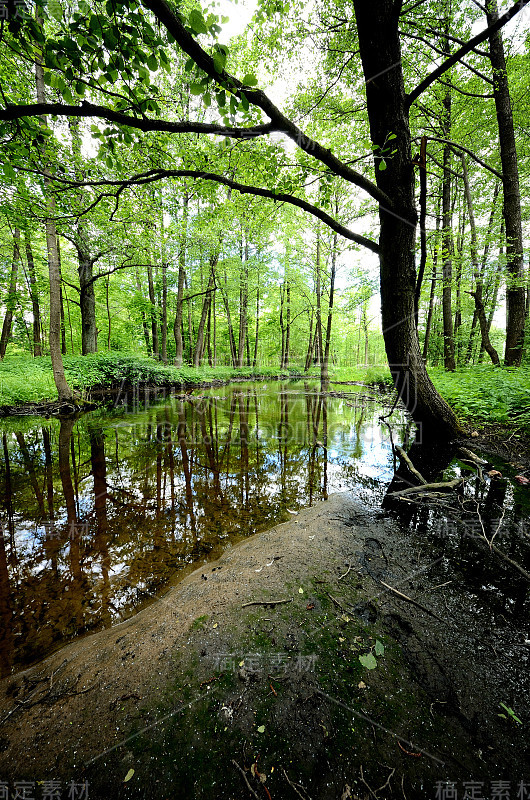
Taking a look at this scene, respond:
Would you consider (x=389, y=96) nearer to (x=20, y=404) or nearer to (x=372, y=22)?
(x=372, y=22)

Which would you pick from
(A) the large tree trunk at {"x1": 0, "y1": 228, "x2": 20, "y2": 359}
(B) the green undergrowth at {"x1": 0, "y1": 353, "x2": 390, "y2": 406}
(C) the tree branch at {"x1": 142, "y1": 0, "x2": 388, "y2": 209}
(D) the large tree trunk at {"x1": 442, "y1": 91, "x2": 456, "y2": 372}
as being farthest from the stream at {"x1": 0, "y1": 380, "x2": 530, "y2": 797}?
(A) the large tree trunk at {"x1": 0, "y1": 228, "x2": 20, "y2": 359}

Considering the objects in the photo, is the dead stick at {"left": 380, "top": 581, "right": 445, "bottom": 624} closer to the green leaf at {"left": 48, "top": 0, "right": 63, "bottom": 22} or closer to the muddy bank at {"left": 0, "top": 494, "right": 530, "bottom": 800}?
the muddy bank at {"left": 0, "top": 494, "right": 530, "bottom": 800}

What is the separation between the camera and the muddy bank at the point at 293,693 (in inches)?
43.1

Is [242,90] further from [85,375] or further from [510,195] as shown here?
[85,375]

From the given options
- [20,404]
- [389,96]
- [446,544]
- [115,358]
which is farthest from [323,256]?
[446,544]

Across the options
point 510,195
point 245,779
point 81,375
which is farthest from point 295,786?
point 81,375

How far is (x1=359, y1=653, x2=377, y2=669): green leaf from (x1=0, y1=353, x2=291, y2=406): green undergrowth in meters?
11.2

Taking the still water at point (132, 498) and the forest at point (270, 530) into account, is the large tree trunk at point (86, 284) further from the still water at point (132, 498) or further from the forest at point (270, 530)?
the still water at point (132, 498)

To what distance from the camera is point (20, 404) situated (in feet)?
29.0

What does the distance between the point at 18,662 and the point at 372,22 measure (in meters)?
6.96

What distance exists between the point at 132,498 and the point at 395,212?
5.31m

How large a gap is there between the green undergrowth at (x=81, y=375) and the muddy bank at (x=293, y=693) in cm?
996

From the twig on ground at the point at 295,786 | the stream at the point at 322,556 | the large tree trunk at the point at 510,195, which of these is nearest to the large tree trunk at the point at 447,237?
the large tree trunk at the point at 510,195

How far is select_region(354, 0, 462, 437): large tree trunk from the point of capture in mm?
3230
